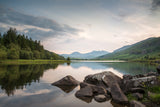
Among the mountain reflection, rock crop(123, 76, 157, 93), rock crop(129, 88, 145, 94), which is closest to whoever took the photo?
rock crop(129, 88, 145, 94)

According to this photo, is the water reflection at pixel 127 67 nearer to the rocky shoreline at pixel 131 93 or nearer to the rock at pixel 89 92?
the rocky shoreline at pixel 131 93

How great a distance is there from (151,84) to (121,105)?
555 centimetres

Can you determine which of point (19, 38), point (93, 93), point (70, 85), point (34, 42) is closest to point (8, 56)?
point (19, 38)

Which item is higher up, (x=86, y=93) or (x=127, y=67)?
(x=86, y=93)

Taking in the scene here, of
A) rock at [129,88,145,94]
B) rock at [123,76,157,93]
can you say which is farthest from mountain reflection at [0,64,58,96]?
rock at [129,88,145,94]

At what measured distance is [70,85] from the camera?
2166 cm

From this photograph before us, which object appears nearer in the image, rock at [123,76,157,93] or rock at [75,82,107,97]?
rock at [123,76,157,93]

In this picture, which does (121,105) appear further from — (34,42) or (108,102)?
(34,42)

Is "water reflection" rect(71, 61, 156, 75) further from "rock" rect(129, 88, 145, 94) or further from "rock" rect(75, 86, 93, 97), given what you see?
"rock" rect(75, 86, 93, 97)

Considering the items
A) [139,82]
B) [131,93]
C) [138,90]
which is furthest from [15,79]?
[139,82]

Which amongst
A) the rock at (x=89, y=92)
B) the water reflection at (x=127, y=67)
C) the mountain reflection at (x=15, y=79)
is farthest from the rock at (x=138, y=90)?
the water reflection at (x=127, y=67)

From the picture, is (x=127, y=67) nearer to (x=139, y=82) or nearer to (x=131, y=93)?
(x=139, y=82)

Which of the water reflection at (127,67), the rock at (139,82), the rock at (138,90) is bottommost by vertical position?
the water reflection at (127,67)

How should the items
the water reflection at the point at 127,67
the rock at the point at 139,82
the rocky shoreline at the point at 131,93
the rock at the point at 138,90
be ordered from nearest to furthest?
the rocky shoreline at the point at 131,93
the rock at the point at 138,90
the rock at the point at 139,82
the water reflection at the point at 127,67
